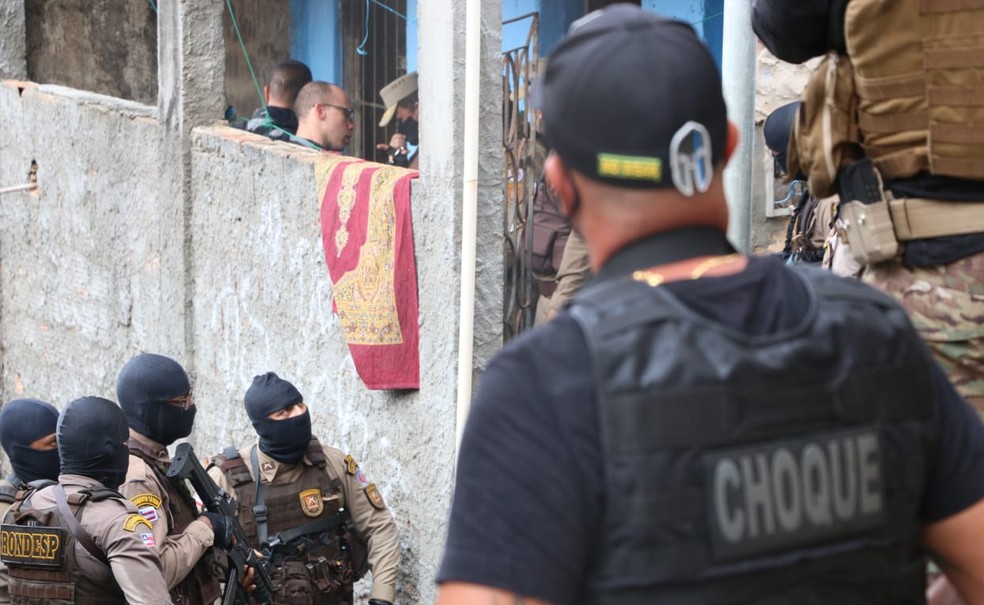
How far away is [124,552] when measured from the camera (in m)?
3.56

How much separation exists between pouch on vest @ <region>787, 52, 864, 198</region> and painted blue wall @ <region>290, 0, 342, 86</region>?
691cm

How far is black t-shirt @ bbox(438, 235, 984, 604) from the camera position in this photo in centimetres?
Result: 128

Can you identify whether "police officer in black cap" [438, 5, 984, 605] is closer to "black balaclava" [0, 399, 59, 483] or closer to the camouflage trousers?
the camouflage trousers

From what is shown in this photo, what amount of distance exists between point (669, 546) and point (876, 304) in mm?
402

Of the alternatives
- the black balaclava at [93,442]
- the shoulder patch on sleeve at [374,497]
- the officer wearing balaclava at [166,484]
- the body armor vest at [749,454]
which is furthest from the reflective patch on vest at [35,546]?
the body armor vest at [749,454]

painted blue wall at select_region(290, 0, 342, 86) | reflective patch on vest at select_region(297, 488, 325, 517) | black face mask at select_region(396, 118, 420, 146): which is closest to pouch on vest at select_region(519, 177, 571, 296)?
reflective patch on vest at select_region(297, 488, 325, 517)

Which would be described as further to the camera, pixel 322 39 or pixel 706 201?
pixel 322 39

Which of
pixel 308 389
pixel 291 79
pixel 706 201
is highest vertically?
pixel 291 79

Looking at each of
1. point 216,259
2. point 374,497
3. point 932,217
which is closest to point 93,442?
point 374,497

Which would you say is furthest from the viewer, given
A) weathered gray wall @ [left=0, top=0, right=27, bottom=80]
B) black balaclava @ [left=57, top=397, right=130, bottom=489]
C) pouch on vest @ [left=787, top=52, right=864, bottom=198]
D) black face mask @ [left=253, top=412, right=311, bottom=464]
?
weathered gray wall @ [left=0, top=0, right=27, bottom=80]

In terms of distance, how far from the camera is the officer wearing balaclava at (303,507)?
450 centimetres

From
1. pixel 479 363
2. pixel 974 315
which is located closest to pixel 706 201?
pixel 974 315

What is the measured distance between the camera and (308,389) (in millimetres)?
5340

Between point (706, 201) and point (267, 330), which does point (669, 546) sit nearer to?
point (706, 201)
